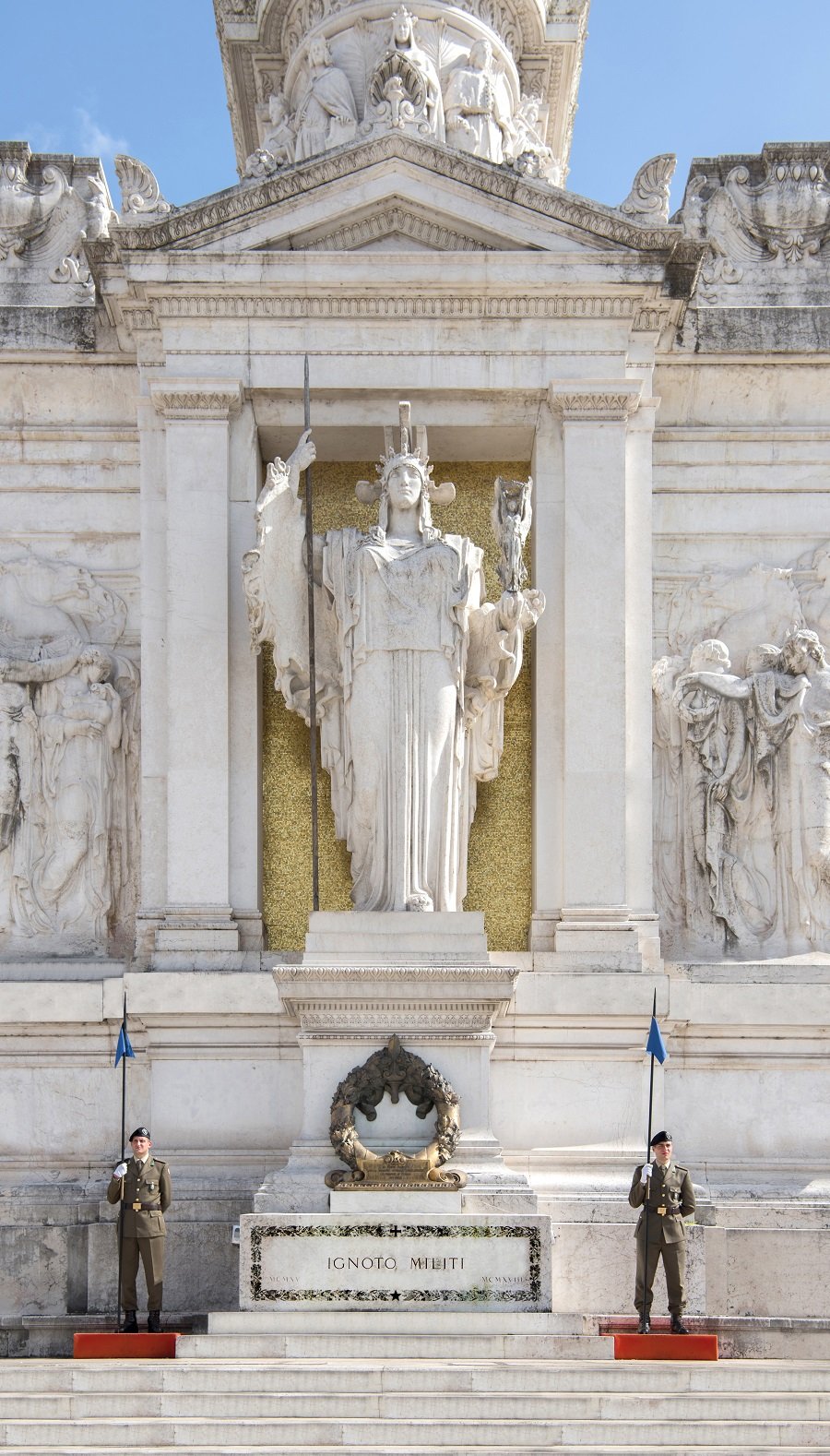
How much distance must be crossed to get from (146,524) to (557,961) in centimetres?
584

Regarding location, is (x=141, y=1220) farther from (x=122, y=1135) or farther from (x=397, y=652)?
(x=397, y=652)

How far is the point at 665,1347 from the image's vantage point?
1684 cm

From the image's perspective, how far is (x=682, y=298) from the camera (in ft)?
70.3

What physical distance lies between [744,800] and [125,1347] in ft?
26.2

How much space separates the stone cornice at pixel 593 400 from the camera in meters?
21.1

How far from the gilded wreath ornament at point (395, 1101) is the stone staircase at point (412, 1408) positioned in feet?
5.64

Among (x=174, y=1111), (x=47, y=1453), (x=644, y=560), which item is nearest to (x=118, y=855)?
(x=174, y=1111)

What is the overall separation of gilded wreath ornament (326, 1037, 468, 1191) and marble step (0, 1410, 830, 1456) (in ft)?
9.21

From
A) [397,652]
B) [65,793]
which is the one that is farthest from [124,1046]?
[397,652]

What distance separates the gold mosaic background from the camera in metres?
21.1

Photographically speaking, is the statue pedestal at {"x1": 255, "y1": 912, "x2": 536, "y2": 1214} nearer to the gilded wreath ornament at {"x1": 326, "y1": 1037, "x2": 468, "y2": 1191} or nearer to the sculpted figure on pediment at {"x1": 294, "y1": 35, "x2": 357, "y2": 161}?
the gilded wreath ornament at {"x1": 326, "y1": 1037, "x2": 468, "y2": 1191}

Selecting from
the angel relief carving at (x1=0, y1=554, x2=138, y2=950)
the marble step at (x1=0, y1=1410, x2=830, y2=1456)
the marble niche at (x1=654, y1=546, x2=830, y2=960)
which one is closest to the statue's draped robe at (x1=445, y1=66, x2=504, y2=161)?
the marble niche at (x1=654, y1=546, x2=830, y2=960)

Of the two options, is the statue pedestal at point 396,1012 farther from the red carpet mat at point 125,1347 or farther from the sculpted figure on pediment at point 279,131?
the sculpted figure on pediment at point 279,131

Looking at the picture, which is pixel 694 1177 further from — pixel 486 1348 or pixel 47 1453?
pixel 47 1453
